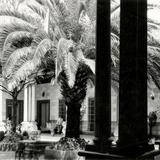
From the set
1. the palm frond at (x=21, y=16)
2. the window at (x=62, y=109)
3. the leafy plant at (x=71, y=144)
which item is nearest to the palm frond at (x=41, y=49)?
the palm frond at (x=21, y=16)

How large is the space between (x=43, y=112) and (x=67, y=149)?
16652 mm

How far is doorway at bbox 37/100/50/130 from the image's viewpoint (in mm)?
28131

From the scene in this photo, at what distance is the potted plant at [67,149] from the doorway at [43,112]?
15.6 metres

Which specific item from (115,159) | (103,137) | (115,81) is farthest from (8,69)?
(115,159)

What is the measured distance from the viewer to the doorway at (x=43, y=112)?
2813cm

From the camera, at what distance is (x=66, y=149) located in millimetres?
12203

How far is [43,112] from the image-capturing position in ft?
94.1

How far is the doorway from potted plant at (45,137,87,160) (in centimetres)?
1558

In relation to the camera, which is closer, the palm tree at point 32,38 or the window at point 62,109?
the palm tree at point 32,38

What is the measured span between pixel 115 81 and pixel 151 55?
89.6 inches

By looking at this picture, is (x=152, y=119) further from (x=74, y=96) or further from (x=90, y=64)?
(x=90, y=64)

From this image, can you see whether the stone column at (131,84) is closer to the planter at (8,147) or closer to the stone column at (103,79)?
the stone column at (103,79)

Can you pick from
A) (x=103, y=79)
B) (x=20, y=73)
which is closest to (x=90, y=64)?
(x=20, y=73)

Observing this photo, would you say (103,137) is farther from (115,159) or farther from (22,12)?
(22,12)
